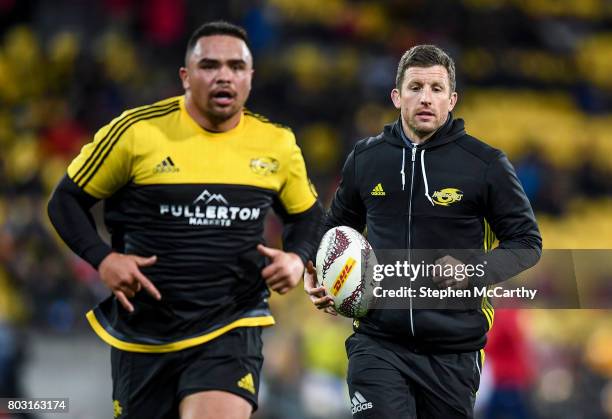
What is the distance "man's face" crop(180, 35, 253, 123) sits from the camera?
215 inches

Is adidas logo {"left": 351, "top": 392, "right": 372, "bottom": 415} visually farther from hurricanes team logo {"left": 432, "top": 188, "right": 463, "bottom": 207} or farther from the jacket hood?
the jacket hood

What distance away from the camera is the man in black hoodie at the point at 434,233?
16.2ft

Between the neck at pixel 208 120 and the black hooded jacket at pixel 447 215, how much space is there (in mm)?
784

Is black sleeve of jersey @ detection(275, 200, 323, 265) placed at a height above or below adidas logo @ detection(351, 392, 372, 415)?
above

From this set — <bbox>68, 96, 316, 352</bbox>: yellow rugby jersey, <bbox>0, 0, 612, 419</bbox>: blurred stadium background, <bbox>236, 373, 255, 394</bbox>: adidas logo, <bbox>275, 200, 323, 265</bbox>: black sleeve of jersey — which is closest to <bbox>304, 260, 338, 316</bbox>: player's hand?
<bbox>275, 200, 323, 265</bbox>: black sleeve of jersey

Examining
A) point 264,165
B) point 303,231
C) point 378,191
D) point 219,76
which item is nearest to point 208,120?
point 219,76

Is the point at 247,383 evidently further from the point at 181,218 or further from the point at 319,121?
the point at 319,121

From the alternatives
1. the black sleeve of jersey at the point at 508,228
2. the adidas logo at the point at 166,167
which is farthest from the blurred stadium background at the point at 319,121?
the adidas logo at the point at 166,167

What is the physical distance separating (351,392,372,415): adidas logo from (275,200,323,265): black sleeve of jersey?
2.57ft

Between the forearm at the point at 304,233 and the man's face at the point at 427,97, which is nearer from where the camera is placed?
the man's face at the point at 427,97

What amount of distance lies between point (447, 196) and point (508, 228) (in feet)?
0.96

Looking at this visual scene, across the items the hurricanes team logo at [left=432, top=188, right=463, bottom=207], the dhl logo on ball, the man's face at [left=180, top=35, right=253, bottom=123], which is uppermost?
the man's face at [left=180, top=35, right=253, bottom=123]

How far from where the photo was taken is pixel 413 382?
5.02 m

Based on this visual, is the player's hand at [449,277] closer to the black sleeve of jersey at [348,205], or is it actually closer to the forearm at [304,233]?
the black sleeve of jersey at [348,205]
